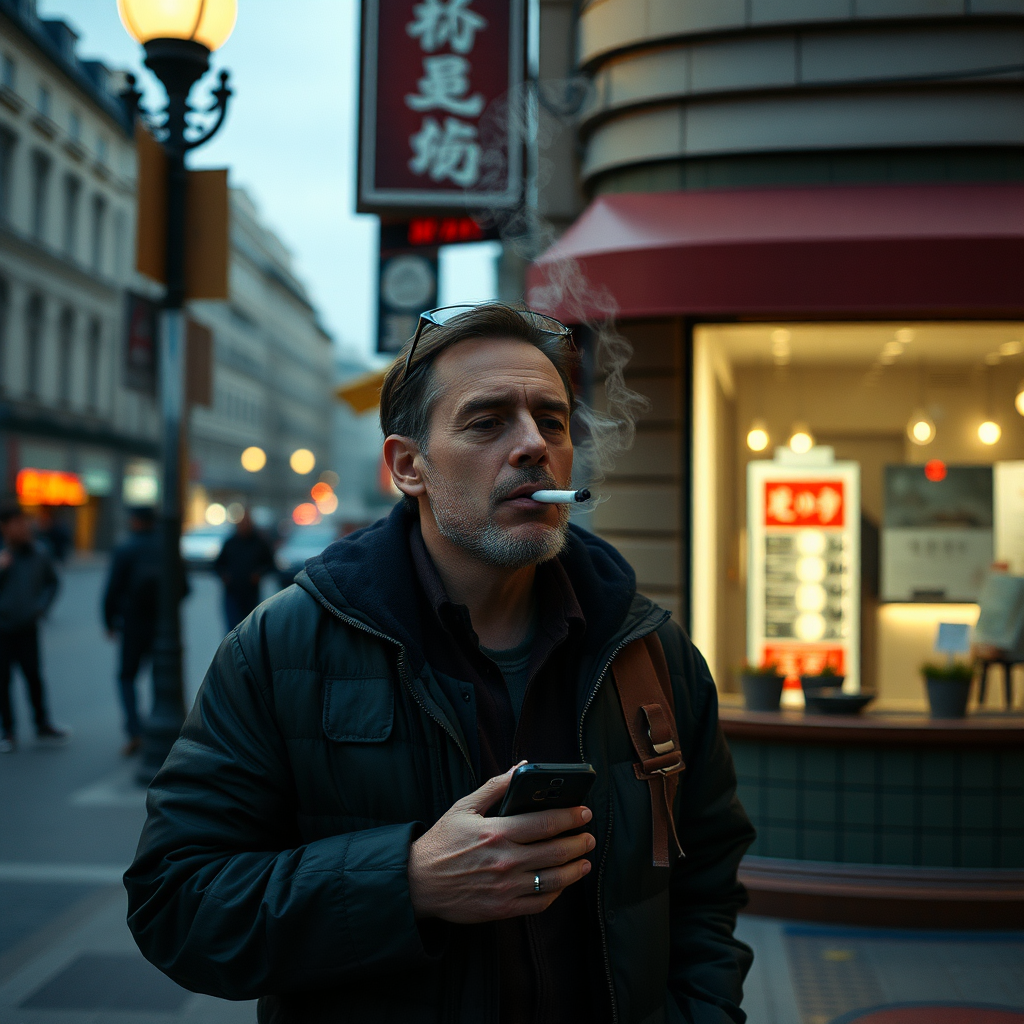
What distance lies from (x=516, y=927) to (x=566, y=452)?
876 mm

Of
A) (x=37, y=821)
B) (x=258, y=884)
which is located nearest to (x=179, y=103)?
(x=37, y=821)

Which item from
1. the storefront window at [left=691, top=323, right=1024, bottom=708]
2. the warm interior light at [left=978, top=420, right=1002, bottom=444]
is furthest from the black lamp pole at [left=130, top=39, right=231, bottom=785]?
the warm interior light at [left=978, top=420, right=1002, bottom=444]

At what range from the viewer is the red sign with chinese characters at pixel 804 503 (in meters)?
6.77

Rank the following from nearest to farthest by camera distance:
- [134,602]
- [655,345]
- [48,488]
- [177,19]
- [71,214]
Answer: [655,345]
[177,19]
[134,602]
[48,488]
[71,214]

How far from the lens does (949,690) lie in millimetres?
5828

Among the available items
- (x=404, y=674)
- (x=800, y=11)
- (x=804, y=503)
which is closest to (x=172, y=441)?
(x=804, y=503)

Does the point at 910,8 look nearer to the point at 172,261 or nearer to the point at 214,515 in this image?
the point at 172,261

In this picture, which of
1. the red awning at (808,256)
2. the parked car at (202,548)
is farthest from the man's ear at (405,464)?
the parked car at (202,548)

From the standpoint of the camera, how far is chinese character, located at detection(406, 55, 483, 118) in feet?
23.8

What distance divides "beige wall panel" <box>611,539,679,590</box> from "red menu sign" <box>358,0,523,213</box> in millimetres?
2526

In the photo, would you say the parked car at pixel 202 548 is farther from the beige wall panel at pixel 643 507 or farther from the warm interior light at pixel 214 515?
the warm interior light at pixel 214 515

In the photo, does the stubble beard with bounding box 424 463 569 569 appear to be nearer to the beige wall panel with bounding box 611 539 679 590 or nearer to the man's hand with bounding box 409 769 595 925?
the man's hand with bounding box 409 769 595 925

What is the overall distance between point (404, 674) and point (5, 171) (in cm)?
4058

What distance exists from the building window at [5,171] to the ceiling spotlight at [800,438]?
36.5 metres
